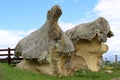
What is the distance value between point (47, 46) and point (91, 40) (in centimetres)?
529

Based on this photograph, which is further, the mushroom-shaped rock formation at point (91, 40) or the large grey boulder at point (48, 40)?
the mushroom-shaped rock formation at point (91, 40)

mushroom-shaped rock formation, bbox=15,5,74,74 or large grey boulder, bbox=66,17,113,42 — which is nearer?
mushroom-shaped rock formation, bbox=15,5,74,74

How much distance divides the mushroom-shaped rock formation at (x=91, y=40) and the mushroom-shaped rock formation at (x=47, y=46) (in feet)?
12.3

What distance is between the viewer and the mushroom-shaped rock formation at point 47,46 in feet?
78.0

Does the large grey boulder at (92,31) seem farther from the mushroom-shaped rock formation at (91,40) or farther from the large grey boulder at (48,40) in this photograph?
the large grey boulder at (48,40)

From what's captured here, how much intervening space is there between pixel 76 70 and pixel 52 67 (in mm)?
3143

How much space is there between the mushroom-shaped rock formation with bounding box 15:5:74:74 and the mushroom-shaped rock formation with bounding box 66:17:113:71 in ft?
12.3

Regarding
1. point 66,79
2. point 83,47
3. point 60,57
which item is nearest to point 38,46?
point 60,57

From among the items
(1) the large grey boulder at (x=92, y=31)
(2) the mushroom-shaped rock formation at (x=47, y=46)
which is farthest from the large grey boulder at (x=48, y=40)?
(1) the large grey boulder at (x=92, y=31)

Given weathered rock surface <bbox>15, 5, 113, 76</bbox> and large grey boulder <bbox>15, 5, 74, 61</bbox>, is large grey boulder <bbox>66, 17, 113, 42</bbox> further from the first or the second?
large grey boulder <bbox>15, 5, 74, 61</bbox>

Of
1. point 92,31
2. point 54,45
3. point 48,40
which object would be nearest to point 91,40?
point 92,31

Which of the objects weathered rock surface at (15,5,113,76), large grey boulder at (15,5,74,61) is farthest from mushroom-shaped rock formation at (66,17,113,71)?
large grey boulder at (15,5,74,61)

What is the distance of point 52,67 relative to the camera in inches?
942

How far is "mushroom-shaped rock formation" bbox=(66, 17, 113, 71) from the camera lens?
2800 cm
